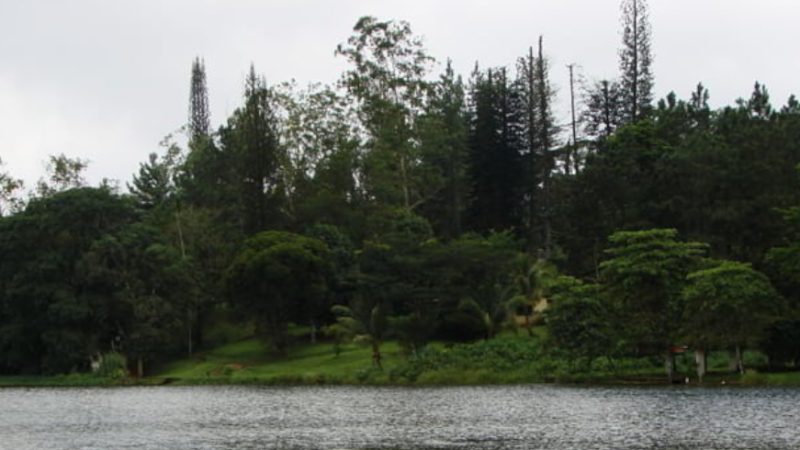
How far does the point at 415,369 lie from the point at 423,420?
30890 millimetres

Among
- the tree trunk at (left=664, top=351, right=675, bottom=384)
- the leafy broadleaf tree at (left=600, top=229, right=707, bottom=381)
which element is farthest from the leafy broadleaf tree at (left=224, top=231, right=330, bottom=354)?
the tree trunk at (left=664, top=351, right=675, bottom=384)

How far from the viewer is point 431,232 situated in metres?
103

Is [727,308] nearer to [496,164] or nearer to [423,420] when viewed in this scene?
[423,420]

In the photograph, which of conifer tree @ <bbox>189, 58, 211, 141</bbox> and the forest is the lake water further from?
conifer tree @ <bbox>189, 58, 211, 141</bbox>

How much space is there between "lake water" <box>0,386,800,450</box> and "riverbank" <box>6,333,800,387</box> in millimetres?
5336

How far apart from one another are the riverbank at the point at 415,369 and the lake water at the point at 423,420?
17.5ft

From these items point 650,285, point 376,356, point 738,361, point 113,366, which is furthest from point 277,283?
point 738,361

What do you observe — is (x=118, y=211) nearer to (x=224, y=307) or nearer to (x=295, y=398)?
(x=224, y=307)

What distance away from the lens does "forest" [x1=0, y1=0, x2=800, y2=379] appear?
229ft

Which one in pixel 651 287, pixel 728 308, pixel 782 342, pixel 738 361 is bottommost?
pixel 738 361

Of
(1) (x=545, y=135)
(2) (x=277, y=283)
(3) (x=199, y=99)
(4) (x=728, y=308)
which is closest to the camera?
(4) (x=728, y=308)

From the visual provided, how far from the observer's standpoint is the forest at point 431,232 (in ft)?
229

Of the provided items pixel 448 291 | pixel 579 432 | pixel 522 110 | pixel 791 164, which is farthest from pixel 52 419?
pixel 522 110

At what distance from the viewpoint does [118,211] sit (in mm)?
102500
